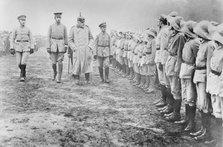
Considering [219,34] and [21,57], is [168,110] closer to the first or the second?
[219,34]

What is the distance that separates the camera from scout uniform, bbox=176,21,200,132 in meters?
5.57

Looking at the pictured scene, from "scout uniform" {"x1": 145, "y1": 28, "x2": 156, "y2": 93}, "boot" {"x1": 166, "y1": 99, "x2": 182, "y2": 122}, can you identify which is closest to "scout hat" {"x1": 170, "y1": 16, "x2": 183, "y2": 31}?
"boot" {"x1": 166, "y1": 99, "x2": 182, "y2": 122}

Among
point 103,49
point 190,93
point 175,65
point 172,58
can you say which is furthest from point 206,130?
point 103,49

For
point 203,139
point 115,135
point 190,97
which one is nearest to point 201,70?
point 190,97

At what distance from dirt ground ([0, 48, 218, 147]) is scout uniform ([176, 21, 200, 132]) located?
389 mm

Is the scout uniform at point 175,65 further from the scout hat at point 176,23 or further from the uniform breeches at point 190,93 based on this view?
the uniform breeches at point 190,93

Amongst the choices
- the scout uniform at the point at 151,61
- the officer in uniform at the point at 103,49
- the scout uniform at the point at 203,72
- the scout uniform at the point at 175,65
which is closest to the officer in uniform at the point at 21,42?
the officer in uniform at the point at 103,49

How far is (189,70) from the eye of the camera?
219 inches

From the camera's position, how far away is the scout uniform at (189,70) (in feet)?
18.3

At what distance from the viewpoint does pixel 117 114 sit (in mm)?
6707

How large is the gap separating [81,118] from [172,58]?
2124 mm

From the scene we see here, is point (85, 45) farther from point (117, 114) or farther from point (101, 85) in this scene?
point (117, 114)

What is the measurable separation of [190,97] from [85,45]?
5.70 metres

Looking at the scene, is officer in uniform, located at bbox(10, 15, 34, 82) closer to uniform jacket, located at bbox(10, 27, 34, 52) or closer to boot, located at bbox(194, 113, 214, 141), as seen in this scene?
uniform jacket, located at bbox(10, 27, 34, 52)
